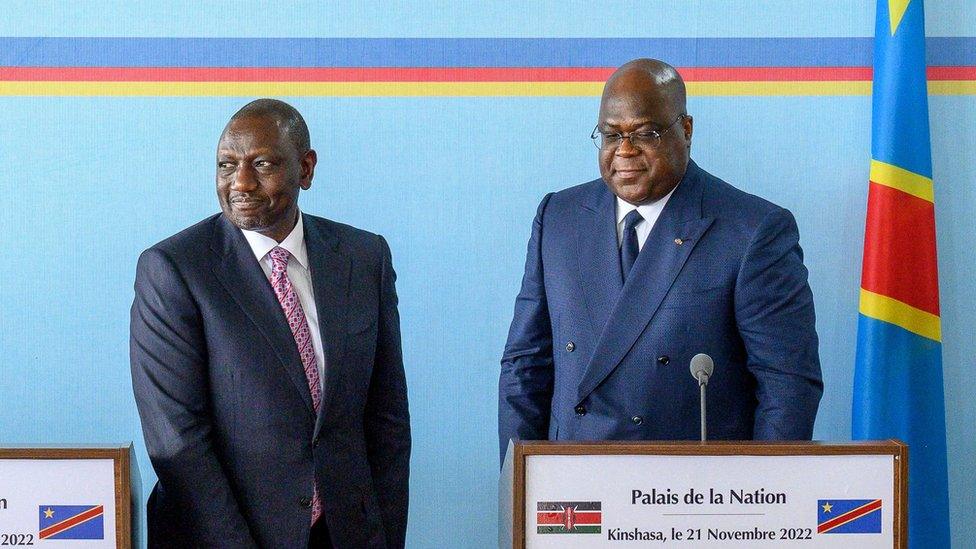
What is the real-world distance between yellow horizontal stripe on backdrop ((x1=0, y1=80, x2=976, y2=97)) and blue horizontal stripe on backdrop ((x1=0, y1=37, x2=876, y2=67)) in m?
0.05

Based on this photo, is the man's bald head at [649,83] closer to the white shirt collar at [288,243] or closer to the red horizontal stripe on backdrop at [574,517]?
the white shirt collar at [288,243]

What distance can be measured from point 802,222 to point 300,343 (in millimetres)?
1656

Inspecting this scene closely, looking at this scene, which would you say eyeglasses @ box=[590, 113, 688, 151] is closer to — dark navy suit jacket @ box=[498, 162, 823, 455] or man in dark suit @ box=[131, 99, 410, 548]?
dark navy suit jacket @ box=[498, 162, 823, 455]

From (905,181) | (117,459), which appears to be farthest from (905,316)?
(117,459)

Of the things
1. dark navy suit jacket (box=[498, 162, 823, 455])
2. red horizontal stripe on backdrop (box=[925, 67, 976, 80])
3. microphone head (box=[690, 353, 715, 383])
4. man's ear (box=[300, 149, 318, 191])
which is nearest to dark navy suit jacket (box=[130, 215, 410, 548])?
man's ear (box=[300, 149, 318, 191])

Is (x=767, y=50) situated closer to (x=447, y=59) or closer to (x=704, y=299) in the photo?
(x=447, y=59)

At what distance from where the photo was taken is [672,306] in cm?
238

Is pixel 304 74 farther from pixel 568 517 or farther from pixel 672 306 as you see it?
pixel 568 517

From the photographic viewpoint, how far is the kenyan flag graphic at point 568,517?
5.66 ft

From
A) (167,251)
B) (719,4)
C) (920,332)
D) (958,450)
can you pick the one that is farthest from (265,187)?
(958,450)

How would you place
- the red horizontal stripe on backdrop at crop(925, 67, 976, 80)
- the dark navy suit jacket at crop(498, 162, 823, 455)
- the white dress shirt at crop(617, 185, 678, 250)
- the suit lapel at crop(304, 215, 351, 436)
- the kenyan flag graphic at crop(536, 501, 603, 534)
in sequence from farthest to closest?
1. the red horizontal stripe on backdrop at crop(925, 67, 976, 80)
2. the white dress shirt at crop(617, 185, 678, 250)
3. the dark navy suit jacket at crop(498, 162, 823, 455)
4. the suit lapel at crop(304, 215, 351, 436)
5. the kenyan flag graphic at crop(536, 501, 603, 534)

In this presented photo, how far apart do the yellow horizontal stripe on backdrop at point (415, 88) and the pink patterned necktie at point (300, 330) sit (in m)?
1.09

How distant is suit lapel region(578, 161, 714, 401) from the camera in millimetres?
2379

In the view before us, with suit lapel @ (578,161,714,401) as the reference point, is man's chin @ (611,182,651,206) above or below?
above
